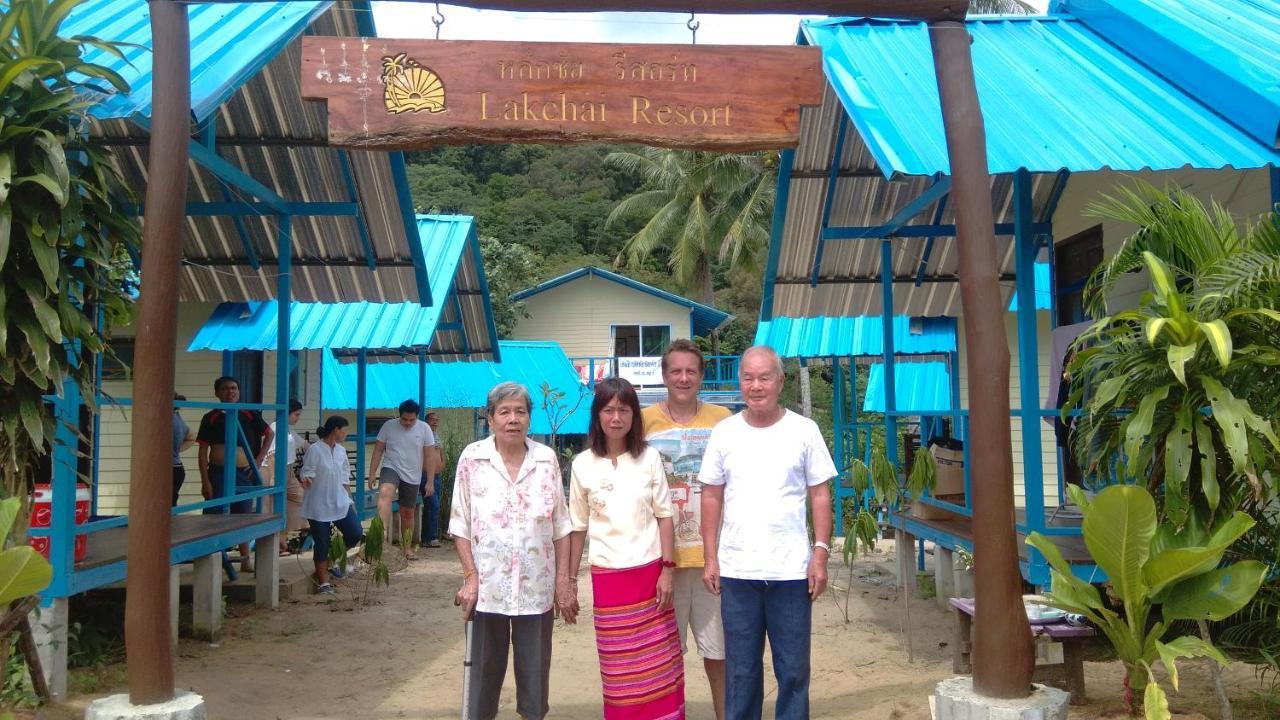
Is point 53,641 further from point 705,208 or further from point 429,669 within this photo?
point 705,208

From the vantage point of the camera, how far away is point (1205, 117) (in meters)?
6.32

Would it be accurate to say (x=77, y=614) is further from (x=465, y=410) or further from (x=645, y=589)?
(x=465, y=410)

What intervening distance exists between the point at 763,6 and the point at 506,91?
108cm

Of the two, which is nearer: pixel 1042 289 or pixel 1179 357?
pixel 1179 357

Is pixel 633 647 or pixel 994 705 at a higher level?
pixel 633 647

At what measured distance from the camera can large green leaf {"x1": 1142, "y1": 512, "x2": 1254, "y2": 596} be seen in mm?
4031

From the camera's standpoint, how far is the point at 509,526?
454 centimetres

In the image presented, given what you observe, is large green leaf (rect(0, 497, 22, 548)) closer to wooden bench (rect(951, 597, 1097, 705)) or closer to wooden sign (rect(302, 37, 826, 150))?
wooden sign (rect(302, 37, 826, 150))

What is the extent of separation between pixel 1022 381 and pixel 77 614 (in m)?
6.48


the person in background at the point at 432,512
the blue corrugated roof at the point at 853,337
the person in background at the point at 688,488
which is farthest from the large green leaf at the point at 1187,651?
the blue corrugated roof at the point at 853,337

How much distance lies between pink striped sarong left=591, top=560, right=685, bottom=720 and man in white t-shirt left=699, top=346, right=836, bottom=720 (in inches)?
11.6

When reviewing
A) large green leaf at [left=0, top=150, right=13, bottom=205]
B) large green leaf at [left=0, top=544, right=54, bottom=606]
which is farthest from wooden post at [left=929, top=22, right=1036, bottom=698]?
large green leaf at [left=0, top=150, right=13, bottom=205]

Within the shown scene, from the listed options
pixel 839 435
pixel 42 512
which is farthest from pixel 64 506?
pixel 839 435

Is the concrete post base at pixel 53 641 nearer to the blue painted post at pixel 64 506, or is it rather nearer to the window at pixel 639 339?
the blue painted post at pixel 64 506
